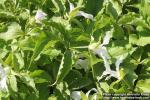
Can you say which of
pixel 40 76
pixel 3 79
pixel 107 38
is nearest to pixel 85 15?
pixel 107 38

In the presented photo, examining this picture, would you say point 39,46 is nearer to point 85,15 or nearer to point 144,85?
point 85,15

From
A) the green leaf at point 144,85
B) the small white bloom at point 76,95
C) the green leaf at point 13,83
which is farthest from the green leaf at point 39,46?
the green leaf at point 144,85

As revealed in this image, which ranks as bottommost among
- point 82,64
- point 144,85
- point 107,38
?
point 144,85

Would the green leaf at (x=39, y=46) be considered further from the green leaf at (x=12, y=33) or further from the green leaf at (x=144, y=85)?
the green leaf at (x=144, y=85)

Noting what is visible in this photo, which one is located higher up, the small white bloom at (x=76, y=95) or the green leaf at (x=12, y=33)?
the green leaf at (x=12, y=33)

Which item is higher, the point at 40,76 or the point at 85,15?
the point at 85,15

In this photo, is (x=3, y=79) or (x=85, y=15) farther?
(x=85, y=15)

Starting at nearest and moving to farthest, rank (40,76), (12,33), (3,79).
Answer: (3,79)
(40,76)
(12,33)

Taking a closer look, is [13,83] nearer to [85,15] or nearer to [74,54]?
[74,54]

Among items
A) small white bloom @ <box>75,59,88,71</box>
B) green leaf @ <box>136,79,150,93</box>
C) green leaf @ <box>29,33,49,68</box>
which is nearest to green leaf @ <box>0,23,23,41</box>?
green leaf @ <box>29,33,49,68</box>

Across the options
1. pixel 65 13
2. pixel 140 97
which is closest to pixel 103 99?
pixel 140 97

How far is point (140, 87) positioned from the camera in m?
1.54

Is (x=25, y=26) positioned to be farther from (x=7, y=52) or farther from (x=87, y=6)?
(x=87, y=6)

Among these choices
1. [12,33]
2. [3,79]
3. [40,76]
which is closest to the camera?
[3,79]
